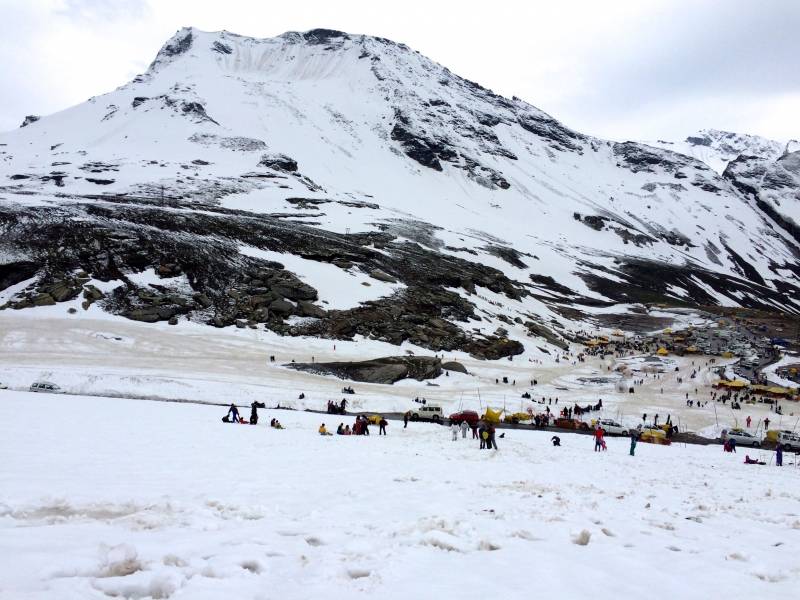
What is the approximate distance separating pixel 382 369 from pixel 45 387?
82.2 feet

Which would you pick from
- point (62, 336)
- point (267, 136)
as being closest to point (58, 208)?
point (62, 336)

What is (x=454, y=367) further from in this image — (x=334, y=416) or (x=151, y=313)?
(x=151, y=313)

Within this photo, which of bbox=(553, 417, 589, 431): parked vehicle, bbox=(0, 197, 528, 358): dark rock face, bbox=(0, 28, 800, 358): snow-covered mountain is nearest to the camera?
bbox=(553, 417, 589, 431): parked vehicle

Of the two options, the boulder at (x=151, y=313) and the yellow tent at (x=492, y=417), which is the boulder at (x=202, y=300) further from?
the yellow tent at (x=492, y=417)

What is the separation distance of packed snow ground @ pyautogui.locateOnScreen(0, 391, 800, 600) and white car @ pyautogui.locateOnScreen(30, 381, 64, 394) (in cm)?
1655

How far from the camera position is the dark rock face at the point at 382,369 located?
44.2m

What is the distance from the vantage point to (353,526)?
7488 mm

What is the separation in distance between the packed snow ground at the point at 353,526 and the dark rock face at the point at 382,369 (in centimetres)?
2859

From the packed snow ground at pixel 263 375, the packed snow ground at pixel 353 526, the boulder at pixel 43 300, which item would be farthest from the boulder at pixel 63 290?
the packed snow ground at pixel 353 526

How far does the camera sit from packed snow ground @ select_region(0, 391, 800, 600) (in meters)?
5.23

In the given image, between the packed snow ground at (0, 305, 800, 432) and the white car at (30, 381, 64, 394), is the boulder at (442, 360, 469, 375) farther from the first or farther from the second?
the white car at (30, 381, 64, 394)

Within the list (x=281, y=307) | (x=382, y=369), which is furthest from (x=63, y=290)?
(x=382, y=369)

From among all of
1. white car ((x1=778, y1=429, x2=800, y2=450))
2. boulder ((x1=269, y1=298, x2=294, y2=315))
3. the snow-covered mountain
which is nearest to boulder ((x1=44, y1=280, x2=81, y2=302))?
the snow-covered mountain

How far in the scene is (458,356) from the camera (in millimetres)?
56438
